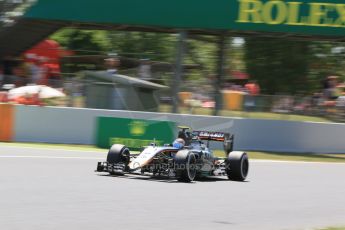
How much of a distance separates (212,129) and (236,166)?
26.0 ft

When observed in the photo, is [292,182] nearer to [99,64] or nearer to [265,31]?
[265,31]

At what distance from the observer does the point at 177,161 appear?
1166cm

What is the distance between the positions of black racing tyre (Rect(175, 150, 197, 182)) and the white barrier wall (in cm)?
841

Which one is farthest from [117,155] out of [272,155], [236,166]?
[272,155]

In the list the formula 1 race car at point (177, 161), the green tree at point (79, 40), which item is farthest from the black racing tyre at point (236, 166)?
the green tree at point (79, 40)

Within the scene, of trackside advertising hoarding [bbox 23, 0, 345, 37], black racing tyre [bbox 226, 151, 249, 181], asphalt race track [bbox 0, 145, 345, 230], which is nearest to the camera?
asphalt race track [bbox 0, 145, 345, 230]

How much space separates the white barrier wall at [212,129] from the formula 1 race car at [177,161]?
7741mm

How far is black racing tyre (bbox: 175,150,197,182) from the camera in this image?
38.2 ft

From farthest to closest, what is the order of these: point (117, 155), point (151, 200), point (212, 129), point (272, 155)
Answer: point (212, 129), point (272, 155), point (117, 155), point (151, 200)

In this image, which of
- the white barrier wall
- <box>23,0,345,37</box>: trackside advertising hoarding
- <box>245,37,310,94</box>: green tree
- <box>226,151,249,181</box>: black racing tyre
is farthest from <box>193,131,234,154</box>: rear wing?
<box>245,37,310,94</box>: green tree

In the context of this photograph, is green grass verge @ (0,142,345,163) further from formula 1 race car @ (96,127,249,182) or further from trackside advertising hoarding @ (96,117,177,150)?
formula 1 race car @ (96,127,249,182)

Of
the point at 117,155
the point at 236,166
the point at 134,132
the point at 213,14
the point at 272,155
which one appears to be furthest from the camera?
the point at 213,14

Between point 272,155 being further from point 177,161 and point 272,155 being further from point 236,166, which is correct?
point 177,161

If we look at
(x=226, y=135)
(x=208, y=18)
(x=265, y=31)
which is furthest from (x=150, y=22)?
(x=226, y=135)
